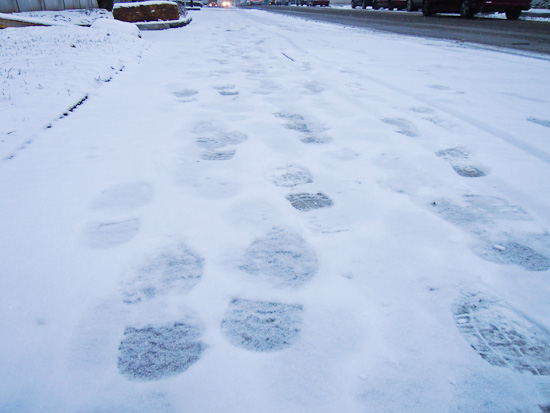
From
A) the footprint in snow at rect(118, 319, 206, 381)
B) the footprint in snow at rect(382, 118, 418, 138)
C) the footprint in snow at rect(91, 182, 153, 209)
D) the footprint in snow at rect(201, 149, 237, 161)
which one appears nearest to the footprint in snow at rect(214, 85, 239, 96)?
the footprint in snow at rect(201, 149, 237, 161)

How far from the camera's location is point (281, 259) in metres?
1.08

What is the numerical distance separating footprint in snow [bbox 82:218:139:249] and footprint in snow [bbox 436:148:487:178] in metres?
1.55

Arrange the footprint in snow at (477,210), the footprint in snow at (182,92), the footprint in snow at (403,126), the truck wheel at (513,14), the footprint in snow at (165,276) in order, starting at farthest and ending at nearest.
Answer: the truck wheel at (513,14)
the footprint in snow at (182,92)
the footprint in snow at (403,126)
the footprint in snow at (477,210)
the footprint in snow at (165,276)

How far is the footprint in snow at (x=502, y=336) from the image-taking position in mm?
782

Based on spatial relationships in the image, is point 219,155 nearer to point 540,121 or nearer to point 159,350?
point 159,350

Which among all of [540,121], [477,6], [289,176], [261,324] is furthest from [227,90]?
[477,6]

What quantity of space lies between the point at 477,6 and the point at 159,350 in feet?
44.1

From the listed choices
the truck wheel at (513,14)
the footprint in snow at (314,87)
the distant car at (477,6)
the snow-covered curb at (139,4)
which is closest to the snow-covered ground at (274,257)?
the footprint in snow at (314,87)

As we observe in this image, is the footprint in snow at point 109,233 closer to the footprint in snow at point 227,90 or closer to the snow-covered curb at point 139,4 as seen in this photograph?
the footprint in snow at point 227,90

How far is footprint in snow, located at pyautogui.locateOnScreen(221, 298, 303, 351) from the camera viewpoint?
0.83m

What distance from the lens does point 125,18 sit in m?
7.46

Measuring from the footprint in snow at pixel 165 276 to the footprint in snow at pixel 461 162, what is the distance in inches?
53.8

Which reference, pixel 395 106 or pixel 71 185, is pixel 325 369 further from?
pixel 395 106

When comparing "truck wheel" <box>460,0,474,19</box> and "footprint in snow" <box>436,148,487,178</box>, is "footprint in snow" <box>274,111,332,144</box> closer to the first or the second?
"footprint in snow" <box>436,148,487,178</box>
